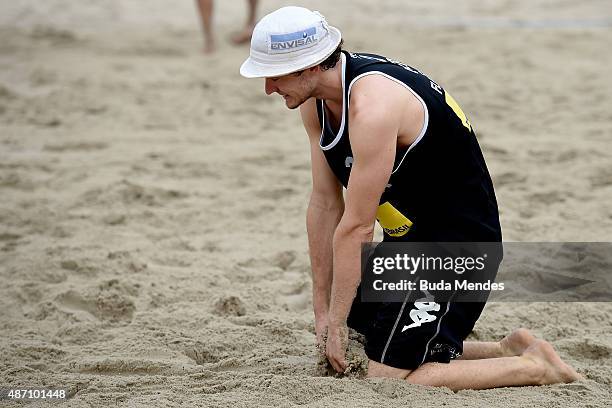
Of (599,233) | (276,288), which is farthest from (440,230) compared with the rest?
(599,233)

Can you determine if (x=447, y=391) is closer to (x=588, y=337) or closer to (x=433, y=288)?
(x=433, y=288)

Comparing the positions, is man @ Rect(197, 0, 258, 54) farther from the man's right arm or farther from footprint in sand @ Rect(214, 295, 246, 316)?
the man's right arm

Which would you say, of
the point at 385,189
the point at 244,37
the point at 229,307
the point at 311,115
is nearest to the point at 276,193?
the point at 229,307

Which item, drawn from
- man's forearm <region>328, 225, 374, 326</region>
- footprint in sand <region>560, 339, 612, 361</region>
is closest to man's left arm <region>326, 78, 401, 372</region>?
man's forearm <region>328, 225, 374, 326</region>

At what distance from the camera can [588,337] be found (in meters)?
3.89

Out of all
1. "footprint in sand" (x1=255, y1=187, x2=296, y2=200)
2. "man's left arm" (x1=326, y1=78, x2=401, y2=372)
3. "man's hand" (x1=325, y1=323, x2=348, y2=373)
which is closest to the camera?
"man's left arm" (x1=326, y1=78, x2=401, y2=372)

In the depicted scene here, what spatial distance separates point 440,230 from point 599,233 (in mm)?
1659

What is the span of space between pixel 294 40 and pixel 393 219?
82 centimetres

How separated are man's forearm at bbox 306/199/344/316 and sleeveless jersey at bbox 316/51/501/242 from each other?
21cm

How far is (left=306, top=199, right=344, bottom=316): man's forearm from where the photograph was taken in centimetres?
368

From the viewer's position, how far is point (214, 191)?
5.67m

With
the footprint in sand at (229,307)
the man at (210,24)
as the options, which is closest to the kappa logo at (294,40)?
the footprint in sand at (229,307)

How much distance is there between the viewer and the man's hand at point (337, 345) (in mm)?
3439

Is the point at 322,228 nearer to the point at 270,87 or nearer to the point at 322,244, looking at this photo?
the point at 322,244
